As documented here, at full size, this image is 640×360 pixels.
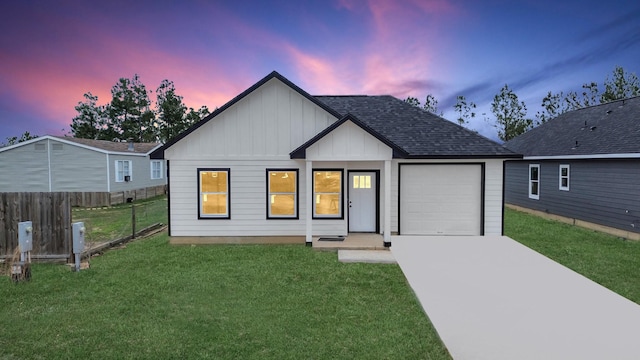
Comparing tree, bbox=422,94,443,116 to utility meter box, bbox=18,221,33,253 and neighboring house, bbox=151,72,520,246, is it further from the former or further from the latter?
utility meter box, bbox=18,221,33,253

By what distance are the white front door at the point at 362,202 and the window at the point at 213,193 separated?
435 centimetres

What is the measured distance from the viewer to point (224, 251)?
9.96 meters

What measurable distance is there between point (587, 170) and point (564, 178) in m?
1.47

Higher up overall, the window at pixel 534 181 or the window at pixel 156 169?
the window at pixel 156 169

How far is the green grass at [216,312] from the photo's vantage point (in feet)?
14.9

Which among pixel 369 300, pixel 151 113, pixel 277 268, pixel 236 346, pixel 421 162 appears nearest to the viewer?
pixel 236 346

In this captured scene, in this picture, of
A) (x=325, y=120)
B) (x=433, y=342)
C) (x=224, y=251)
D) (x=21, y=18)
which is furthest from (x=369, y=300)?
(x=21, y=18)

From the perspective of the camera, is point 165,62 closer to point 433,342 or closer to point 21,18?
point 21,18

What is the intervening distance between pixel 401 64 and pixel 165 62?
14.7 metres

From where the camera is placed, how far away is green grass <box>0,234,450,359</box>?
178 inches

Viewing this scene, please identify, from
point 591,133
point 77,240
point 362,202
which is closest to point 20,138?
point 77,240

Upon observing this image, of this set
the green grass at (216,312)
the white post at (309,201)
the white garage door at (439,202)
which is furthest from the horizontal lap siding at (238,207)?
the white garage door at (439,202)

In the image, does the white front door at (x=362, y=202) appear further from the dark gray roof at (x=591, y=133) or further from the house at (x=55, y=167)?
the house at (x=55, y=167)

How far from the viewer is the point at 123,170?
974 inches
